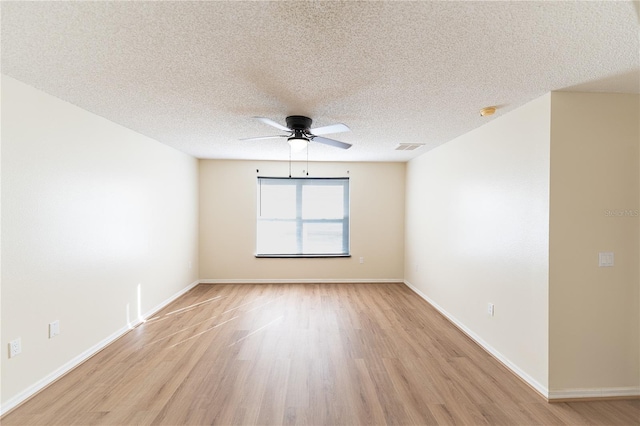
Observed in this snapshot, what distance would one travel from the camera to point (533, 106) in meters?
2.35

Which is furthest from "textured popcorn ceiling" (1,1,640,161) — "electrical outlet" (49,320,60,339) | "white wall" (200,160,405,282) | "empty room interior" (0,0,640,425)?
"white wall" (200,160,405,282)

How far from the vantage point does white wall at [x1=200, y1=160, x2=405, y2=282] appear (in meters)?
5.38

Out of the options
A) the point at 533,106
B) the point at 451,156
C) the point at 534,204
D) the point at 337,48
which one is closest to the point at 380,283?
the point at 451,156

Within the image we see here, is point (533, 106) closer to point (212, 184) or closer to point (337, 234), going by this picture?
point (337, 234)

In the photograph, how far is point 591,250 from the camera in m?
2.20

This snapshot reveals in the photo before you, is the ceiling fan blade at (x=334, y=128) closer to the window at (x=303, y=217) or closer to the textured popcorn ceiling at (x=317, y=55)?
the textured popcorn ceiling at (x=317, y=55)

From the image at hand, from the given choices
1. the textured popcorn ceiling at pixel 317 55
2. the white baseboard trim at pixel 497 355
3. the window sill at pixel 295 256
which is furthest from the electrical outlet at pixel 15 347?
the white baseboard trim at pixel 497 355

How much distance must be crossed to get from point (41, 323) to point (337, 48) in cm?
298

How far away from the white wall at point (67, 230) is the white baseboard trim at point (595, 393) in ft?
13.0

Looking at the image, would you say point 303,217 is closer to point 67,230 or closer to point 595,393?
point 67,230

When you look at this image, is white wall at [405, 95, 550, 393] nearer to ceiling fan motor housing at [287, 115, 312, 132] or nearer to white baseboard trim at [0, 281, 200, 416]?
ceiling fan motor housing at [287, 115, 312, 132]

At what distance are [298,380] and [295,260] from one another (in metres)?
3.20

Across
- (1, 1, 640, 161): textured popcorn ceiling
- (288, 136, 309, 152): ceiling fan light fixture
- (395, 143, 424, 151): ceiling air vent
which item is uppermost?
(395, 143, 424, 151): ceiling air vent

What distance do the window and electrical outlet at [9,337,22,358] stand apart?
3530 mm
